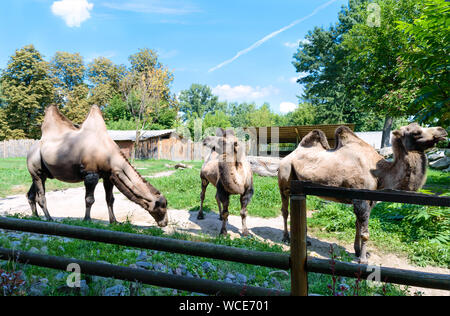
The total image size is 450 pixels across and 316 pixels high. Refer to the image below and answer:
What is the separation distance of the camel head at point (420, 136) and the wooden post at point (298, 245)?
272cm

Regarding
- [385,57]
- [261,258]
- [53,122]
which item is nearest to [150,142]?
[385,57]

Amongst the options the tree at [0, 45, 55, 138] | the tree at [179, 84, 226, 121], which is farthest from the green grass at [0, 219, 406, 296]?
the tree at [179, 84, 226, 121]

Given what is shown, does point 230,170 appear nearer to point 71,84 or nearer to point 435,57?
point 435,57

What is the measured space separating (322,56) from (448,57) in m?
30.8

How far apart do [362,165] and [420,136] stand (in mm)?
1083

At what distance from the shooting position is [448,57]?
4887mm

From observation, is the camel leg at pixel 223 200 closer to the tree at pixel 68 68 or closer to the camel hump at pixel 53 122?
the camel hump at pixel 53 122

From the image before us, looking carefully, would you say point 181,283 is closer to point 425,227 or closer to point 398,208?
point 425,227

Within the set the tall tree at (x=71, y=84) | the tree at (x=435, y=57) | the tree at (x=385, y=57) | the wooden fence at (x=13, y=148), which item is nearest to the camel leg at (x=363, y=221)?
the tree at (x=435, y=57)

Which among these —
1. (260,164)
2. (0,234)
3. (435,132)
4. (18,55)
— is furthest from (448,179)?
(18,55)

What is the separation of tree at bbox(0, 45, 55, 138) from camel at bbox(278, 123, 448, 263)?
122 feet

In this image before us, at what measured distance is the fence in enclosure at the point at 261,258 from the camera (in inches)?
72.1

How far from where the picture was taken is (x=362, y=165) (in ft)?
15.0
